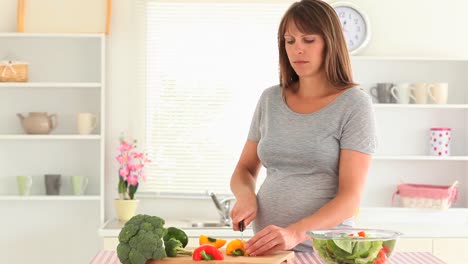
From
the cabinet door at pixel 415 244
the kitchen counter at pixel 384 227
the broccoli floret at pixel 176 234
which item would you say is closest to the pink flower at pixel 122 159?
the kitchen counter at pixel 384 227

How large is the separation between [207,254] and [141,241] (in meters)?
0.17

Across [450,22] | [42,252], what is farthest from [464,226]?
[42,252]

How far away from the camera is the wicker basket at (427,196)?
4789mm

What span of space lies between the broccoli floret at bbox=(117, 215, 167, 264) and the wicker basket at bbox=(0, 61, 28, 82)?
2.73 metres

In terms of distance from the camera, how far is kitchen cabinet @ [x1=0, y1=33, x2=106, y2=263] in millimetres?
4953

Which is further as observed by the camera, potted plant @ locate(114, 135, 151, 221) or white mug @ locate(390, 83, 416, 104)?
white mug @ locate(390, 83, 416, 104)

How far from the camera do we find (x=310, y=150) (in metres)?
2.44

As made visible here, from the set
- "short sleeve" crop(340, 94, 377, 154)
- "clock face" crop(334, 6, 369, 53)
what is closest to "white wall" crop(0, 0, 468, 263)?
"clock face" crop(334, 6, 369, 53)

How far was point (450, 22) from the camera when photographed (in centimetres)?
508

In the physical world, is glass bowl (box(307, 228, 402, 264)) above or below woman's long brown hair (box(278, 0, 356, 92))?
below

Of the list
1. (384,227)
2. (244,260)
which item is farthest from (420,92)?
(244,260)

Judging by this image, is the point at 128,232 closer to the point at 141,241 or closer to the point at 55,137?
the point at 141,241

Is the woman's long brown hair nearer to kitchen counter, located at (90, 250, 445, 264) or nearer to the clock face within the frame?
kitchen counter, located at (90, 250, 445, 264)

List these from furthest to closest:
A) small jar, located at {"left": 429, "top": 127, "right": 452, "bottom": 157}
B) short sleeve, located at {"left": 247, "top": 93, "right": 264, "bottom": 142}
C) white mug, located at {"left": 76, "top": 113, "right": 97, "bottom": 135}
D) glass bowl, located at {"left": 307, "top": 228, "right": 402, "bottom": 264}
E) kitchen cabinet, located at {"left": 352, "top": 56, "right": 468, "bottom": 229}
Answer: kitchen cabinet, located at {"left": 352, "top": 56, "right": 468, "bottom": 229} → small jar, located at {"left": 429, "top": 127, "right": 452, "bottom": 157} → white mug, located at {"left": 76, "top": 113, "right": 97, "bottom": 135} → short sleeve, located at {"left": 247, "top": 93, "right": 264, "bottom": 142} → glass bowl, located at {"left": 307, "top": 228, "right": 402, "bottom": 264}
